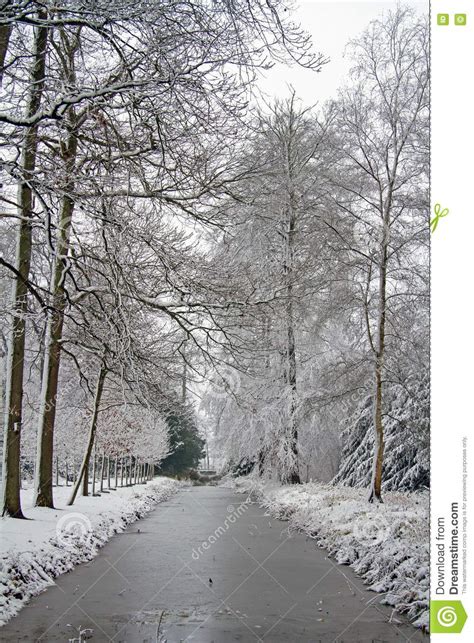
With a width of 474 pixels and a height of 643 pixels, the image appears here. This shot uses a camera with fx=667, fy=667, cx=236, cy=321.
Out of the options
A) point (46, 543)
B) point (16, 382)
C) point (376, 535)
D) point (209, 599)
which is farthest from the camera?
point (16, 382)

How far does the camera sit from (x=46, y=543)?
19.4 feet

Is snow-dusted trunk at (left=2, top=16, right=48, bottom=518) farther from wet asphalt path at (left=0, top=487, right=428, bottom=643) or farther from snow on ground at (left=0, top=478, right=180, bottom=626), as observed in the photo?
wet asphalt path at (left=0, top=487, right=428, bottom=643)

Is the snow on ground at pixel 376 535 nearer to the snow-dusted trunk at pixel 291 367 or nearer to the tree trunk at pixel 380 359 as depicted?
the tree trunk at pixel 380 359

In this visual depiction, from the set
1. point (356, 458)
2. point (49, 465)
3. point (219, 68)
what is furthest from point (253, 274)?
point (356, 458)

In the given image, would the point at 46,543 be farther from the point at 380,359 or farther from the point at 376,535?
the point at 380,359

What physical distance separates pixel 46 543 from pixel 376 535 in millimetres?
3018

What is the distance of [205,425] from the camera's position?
15.5 meters

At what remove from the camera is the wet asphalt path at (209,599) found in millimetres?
3637

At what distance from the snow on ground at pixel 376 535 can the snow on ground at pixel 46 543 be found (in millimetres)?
2408

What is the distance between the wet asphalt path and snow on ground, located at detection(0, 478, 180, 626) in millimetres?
119

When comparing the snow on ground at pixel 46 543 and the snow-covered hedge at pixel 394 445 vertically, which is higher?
the snow-covered hedge at pixel 394 445
